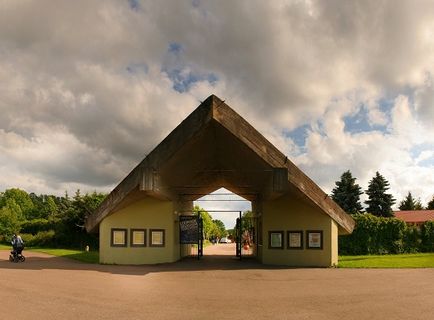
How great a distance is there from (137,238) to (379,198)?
42.0 m

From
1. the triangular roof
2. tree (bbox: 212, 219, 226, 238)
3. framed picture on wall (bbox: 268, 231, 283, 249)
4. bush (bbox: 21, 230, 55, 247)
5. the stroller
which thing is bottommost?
tree (bbox: 212, 219, 226, 238)

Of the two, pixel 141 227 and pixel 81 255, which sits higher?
pixel 141 227

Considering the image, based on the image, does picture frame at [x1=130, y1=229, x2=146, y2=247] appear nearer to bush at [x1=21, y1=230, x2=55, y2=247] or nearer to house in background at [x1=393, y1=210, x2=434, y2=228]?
bush at [x1=21, y1=230, x2=55, y2=247]

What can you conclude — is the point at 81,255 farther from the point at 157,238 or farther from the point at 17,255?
the point at 157,238

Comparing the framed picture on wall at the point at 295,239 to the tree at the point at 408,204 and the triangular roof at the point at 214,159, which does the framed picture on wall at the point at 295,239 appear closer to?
the triangular roof at the point at 214,159

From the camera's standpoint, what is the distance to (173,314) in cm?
1000

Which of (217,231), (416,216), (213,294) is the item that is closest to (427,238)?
(213,294)

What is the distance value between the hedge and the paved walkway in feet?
49.1

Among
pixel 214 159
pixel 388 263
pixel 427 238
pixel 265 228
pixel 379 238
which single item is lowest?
pixel 388 263

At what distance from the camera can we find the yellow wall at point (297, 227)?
2211 cm

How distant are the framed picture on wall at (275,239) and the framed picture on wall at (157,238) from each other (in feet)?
18.6

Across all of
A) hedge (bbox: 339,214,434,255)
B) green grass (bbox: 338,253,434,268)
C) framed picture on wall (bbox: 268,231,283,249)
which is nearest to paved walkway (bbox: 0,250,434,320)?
green grass (bbox: 338,253,434,268)

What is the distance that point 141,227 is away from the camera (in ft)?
76.8

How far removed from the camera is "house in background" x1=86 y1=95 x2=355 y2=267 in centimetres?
1939
